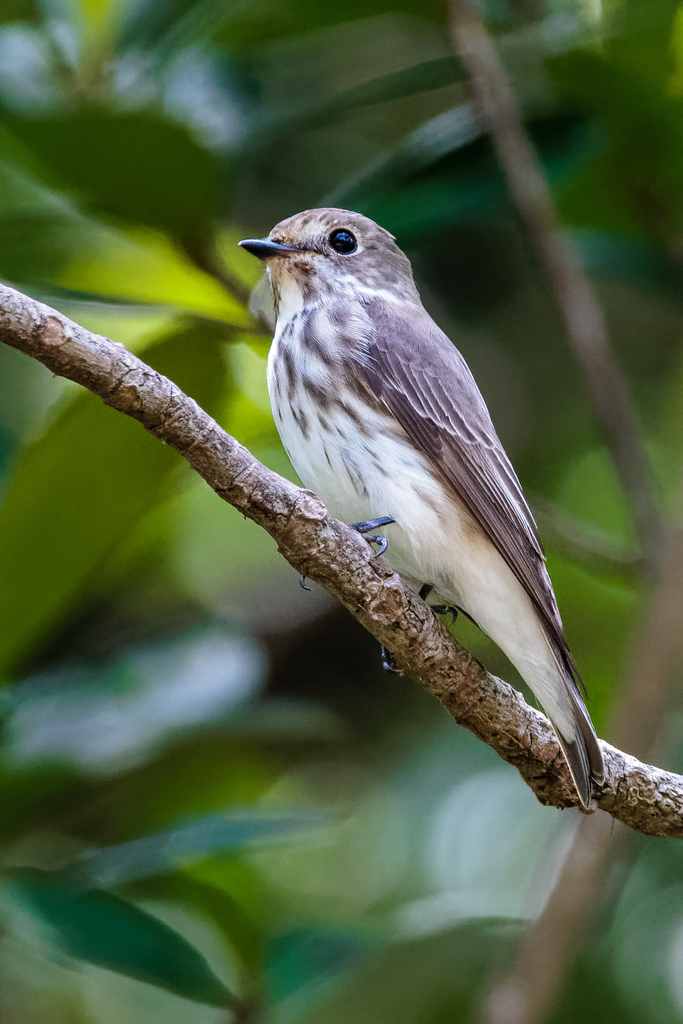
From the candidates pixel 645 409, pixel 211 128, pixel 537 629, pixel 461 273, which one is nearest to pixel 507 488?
pixel 537 629

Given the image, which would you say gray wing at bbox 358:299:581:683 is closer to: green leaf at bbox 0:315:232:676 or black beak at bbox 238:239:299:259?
black beak at bbox 238:239:299:259

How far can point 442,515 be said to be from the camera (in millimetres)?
1993

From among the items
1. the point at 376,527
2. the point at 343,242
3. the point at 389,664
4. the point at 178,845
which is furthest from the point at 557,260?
the point at 178,845

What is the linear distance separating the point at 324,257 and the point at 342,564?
3.39 feet

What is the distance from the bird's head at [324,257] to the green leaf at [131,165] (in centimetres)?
15

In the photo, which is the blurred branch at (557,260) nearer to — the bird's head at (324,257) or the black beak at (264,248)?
the bird's head at (324,257)

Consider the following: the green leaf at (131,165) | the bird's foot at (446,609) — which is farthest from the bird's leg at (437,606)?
the green leaf at (131,165)

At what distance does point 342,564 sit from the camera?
147cm

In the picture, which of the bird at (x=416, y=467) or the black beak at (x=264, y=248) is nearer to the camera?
the bird at (x=416, y=467)

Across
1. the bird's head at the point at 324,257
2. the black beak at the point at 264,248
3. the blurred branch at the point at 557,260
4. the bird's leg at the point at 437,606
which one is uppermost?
the blurred branch at the point at 557,260

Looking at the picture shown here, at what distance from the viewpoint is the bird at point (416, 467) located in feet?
6.37

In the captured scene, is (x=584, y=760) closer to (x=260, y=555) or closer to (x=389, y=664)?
(x=389, y=664)

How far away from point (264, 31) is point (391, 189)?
1.50 ft

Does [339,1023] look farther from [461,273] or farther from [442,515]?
[461,273]
